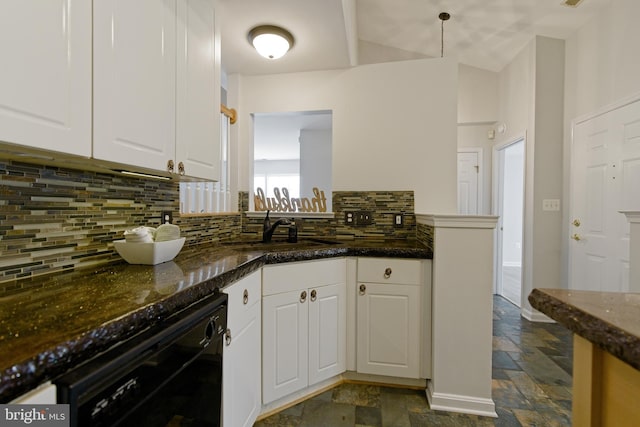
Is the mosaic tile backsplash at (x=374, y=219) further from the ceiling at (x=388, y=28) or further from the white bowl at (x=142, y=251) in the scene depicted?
the white bowl at (x=142, y=251)

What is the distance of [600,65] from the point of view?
2555mm

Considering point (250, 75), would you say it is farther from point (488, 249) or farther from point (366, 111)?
point (488, 249)

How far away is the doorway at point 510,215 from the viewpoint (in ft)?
12.6

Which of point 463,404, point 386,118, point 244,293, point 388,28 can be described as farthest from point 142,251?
point 388,28

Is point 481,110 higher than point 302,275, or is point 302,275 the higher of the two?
point 481,110

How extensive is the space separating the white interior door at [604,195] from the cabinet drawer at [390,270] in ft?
5.89

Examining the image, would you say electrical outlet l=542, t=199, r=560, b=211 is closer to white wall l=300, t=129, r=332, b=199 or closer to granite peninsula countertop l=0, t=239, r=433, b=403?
white wall l=300, t=129, r=332, b=199

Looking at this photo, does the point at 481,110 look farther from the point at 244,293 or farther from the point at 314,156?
the point at 244,293

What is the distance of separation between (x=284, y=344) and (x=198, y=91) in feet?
4.73

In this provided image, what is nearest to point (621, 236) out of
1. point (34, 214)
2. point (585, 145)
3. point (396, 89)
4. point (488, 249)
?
point (585, 145)

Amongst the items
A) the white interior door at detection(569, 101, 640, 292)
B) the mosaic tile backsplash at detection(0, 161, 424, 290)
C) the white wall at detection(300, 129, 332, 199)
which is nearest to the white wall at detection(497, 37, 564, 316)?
the white interior door at detection(569, 101, 640, 292)

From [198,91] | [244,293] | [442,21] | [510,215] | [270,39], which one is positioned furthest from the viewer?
[510,215]

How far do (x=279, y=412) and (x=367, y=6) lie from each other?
131 inches

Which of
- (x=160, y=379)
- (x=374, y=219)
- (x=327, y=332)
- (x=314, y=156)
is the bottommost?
(x=327, y=332)
